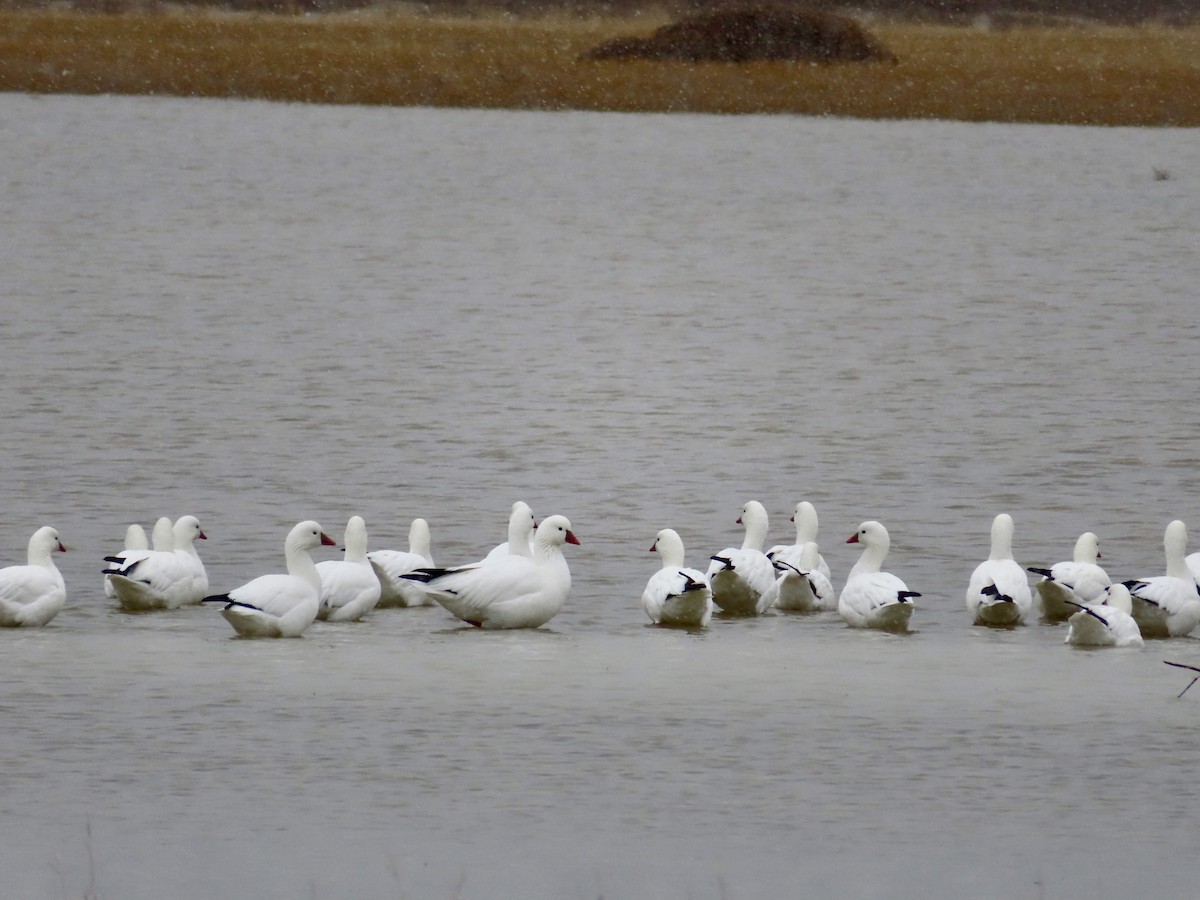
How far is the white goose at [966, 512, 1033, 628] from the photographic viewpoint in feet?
42.0

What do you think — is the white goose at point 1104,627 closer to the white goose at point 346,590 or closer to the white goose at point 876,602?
the white goose at point 876,602

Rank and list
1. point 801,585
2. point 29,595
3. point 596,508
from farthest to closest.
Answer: point 596,508, point 801,585, point 29,595

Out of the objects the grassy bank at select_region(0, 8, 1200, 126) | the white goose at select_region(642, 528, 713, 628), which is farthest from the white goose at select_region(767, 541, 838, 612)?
the grassy bank at select_region(0, 8, 1200, 126)

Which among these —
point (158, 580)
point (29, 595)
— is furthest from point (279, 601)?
point (29, 595)

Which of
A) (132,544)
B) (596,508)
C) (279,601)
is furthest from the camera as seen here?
(596,508)

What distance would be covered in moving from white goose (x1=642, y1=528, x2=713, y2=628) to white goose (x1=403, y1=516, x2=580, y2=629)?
1.54ft

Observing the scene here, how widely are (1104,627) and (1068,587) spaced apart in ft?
2.20

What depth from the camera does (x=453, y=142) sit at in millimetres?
53750

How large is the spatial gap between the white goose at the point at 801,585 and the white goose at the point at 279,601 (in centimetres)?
252

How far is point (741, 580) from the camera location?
13.2m

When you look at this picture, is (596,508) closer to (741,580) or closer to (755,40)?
(741,580)

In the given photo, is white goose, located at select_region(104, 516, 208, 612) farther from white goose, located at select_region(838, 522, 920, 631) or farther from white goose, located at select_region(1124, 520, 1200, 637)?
white goose, located at select_region(1124, 520, 1200, 637)

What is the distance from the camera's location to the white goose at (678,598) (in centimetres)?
1271

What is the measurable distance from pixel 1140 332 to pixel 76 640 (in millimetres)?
16695
